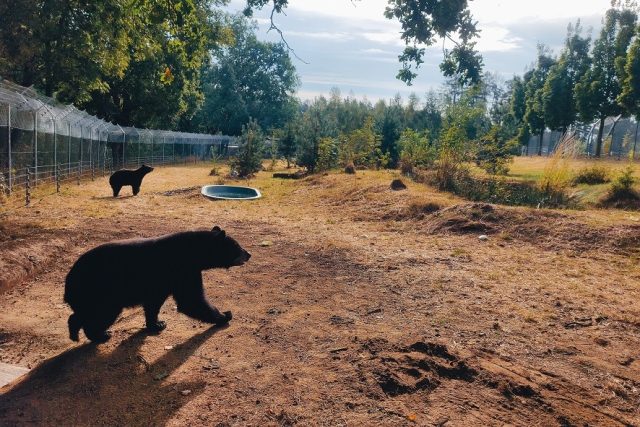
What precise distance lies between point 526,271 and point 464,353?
3751 mm

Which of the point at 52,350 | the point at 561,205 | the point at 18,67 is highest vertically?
the point at 18,67

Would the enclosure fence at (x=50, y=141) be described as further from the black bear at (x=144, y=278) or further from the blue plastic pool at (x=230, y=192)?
the black bear at (x=144, y=278)

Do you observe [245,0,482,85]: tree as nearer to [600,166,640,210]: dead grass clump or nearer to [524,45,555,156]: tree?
[600,166,640,210]: dead grass clump

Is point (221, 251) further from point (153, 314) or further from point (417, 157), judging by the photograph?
point (417, 157)

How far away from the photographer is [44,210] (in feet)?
41.1

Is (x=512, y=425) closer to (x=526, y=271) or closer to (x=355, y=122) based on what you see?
(x=526, y=271)

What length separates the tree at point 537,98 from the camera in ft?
154

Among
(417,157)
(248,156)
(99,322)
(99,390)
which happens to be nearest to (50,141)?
(248,156)

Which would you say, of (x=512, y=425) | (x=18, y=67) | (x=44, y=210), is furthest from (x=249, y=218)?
(x=18, y=67)

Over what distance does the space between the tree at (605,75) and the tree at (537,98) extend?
24.4 feet

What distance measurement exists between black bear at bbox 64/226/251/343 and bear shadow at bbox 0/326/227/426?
38 centimetres

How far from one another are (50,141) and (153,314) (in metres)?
15.5

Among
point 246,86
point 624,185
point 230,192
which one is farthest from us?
point 246,86

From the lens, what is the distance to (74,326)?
4867 millimetres
